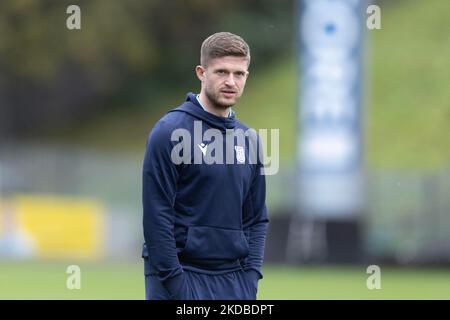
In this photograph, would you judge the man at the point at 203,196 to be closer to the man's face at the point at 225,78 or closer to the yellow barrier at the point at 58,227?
the man's face at the point at 225,78

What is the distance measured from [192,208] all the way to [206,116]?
542mm

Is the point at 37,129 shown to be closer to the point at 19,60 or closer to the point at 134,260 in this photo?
the point at 19,60

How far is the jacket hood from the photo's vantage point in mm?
A: 6891

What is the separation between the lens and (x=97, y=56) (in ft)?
119

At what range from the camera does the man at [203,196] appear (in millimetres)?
6680

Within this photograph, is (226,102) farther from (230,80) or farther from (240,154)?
(240,154)
